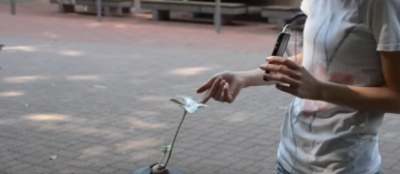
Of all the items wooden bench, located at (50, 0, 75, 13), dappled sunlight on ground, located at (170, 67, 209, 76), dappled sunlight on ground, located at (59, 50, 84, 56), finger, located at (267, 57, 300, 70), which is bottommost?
wooden bench, located at (50, 0, 75, 13)

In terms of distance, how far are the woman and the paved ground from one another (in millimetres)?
3079

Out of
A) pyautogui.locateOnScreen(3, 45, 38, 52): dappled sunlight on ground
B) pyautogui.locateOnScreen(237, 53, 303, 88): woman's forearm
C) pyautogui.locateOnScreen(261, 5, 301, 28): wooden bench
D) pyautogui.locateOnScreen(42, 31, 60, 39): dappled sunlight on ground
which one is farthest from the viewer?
pyautogui.locateOnScreen(261, 5, 301, 28): wooden bench

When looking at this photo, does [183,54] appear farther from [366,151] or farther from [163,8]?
[366,151]

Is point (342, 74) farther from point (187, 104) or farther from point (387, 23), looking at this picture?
point (187, 104)

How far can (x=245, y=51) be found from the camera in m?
10.8

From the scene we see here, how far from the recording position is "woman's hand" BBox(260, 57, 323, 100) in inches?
63.8

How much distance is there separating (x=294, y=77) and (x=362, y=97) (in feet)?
0.75

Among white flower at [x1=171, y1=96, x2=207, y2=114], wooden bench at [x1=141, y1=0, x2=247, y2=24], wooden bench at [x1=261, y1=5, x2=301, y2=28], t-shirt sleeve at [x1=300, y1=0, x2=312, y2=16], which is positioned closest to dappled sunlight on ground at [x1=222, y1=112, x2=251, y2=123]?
white flower at [x1=171, y1=96, x2=207, y2=114]

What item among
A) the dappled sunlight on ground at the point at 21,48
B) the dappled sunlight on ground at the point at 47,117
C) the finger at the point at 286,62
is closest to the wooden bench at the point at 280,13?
the dappled sunlight on ground at the point at 21,48

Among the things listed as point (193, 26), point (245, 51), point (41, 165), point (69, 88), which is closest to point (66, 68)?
point (69, 88)

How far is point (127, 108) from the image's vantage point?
694 cm

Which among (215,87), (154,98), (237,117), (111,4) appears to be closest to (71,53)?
(154,98)

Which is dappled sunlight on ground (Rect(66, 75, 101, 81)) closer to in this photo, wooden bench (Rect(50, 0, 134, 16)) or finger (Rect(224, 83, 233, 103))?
finger (Rect(224, 83, 233, 103))

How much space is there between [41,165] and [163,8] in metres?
10.2
